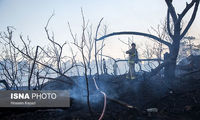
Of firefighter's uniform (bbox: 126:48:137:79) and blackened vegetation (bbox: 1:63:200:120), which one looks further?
firefighter's uniform (bbox: 126:48:137:79)

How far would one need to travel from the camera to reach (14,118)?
4574 millimetres

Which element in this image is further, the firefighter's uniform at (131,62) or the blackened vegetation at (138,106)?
the firefighter's uniform at (131,62)

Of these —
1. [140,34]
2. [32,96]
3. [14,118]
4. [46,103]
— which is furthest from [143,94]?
[14,118]

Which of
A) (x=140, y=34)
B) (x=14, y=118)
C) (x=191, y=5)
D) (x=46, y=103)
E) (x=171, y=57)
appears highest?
(x=191, y=5)

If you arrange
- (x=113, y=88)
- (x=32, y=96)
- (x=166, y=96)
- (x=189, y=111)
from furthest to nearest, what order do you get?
(x=113, y=88), (x=166, y=96), (x=32, y=96), (x=189, y=111)

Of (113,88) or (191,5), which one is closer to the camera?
(191,5)

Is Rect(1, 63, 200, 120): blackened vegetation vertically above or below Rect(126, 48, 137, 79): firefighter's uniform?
below

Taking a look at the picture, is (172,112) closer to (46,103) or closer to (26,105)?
Result: (46,103)

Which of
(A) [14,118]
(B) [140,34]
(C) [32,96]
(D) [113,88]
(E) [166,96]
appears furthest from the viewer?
(D) [113,88]

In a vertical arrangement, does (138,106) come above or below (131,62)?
below

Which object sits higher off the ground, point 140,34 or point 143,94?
point 140,34

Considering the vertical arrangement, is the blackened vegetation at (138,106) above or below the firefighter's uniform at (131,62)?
below

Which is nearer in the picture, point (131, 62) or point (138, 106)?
point (138, 106)

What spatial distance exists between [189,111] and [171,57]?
2.62 meters
